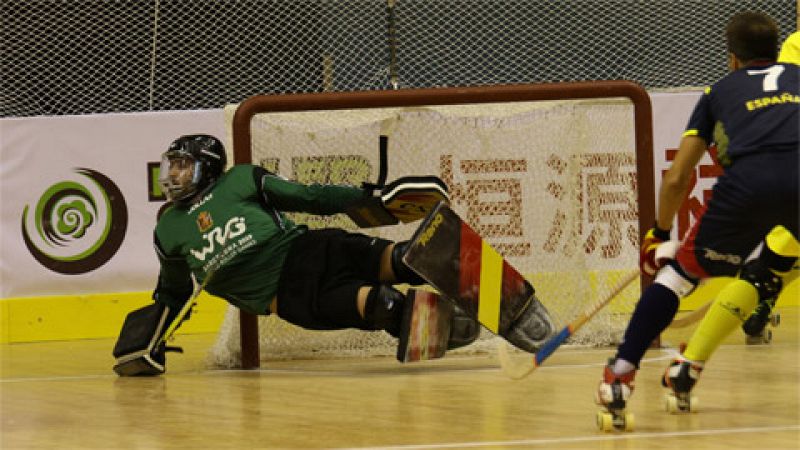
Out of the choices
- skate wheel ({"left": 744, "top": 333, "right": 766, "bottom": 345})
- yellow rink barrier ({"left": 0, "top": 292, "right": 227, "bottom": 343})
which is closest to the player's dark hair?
skate wheel ({"left": 744, "top": 333, "right": 766, "bottom": 345})

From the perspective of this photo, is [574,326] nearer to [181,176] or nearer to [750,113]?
[750,113]

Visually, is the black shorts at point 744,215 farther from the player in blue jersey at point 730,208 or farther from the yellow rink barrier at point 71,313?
the yellow rink barrier at point 71,313

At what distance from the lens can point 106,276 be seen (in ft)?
25.1

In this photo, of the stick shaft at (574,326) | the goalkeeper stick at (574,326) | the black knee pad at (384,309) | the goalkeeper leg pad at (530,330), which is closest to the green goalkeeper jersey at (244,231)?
the black knee pad at (384,309)

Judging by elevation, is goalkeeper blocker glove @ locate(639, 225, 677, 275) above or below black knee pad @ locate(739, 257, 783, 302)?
above

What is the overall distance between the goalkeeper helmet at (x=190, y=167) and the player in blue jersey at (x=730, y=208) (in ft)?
7.12

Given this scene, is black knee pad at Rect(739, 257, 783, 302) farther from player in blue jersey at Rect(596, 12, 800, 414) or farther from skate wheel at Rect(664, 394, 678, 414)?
skate wheel at Rect(664, 394, 678, 414)

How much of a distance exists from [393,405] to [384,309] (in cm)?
82

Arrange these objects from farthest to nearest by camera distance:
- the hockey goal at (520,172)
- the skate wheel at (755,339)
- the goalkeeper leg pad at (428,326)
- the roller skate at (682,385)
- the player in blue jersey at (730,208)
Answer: the hockey goal at (520,172) < the skate wheel at (755,339) < the goalkeeper leg pad at (428,326) < the roller skate at (682,385) < the player in blue jersey at (730,208)

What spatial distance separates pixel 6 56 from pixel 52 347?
1.68 metres

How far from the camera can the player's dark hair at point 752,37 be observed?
4.27 meters

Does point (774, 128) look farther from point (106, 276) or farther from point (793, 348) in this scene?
point (106, 276)

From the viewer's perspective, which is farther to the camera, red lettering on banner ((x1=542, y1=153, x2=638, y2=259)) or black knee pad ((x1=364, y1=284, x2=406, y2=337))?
red lettering on banner ((x1=542, y1=153, x2=638, y2=259))

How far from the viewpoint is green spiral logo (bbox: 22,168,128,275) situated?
7586 mm
